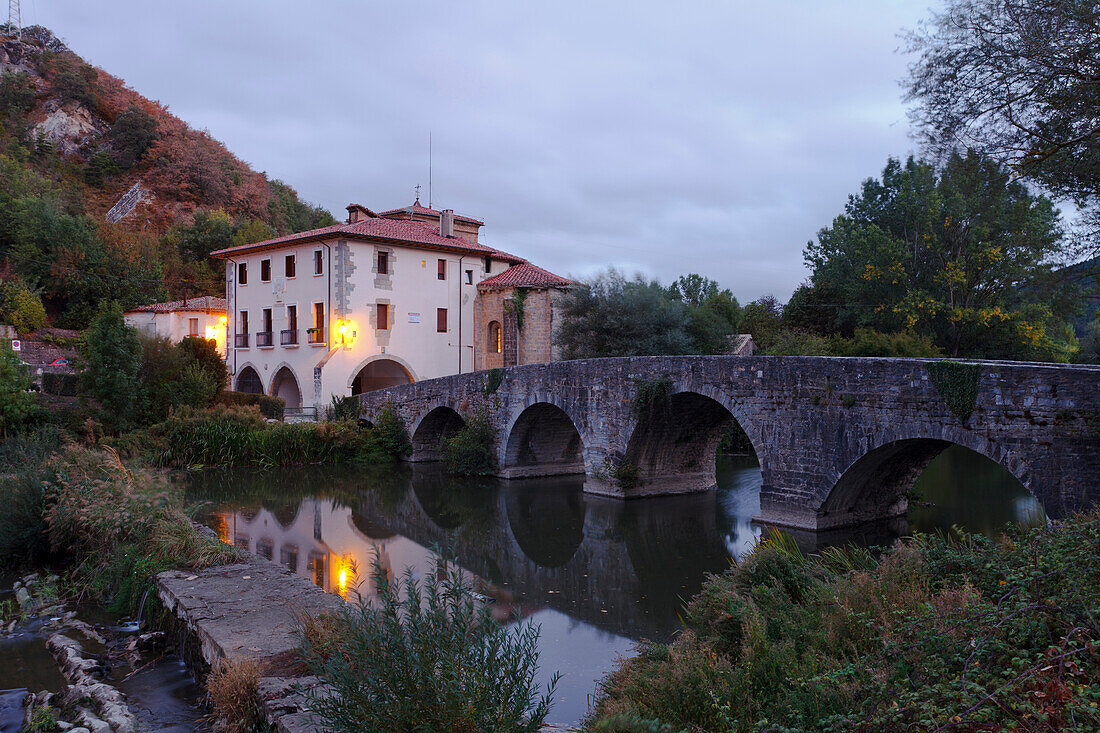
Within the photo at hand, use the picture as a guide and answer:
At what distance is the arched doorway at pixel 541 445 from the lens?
17469mm

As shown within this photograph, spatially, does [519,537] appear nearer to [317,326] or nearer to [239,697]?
[239,697]

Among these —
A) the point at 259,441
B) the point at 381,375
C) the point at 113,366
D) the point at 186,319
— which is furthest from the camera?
the point at 186,319

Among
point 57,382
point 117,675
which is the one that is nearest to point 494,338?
point 57,382

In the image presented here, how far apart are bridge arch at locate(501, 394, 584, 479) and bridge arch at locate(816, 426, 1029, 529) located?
280 inches

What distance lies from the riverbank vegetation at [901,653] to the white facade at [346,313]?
21.0m

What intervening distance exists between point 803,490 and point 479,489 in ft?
26.5

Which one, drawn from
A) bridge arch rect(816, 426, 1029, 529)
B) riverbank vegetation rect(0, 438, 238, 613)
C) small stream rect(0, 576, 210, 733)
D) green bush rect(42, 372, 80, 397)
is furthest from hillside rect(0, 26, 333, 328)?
bridge arch rect(816, 426, 1029, 529)

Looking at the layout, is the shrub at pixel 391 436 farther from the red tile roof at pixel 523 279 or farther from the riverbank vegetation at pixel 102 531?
the riverbank vegetation at pixel 102 531

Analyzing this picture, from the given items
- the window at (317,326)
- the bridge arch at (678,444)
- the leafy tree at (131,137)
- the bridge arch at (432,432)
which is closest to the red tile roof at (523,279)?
the window at (317,326)

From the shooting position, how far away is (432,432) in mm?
21141

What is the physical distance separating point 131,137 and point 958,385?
51027 mm

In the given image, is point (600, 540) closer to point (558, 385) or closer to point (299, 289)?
point (558, 385)

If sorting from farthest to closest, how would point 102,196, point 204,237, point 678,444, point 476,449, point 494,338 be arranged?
point 102,196
point 204,237
point 494,338
point 476,449
point 678,444

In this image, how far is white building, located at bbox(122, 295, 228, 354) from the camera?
30.2 metres
